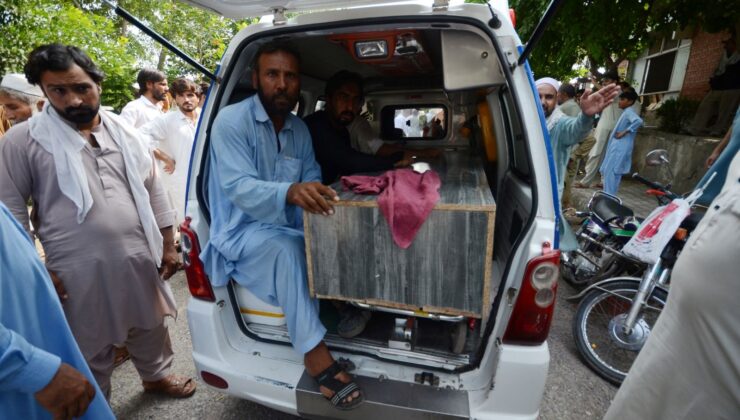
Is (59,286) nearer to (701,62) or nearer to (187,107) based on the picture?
(187,107)

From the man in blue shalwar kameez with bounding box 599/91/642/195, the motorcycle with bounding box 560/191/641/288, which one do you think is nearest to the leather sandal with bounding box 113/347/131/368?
the motorcycle with bounding box 560/191/641/288

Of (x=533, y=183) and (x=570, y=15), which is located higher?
(x=570, y=15)

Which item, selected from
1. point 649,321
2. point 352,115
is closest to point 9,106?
point 352,115

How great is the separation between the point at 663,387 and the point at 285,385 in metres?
1.39

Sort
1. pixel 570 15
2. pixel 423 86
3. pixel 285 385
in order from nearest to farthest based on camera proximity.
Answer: pixel 285 385 → pixel 423 86 → pixel 570 15

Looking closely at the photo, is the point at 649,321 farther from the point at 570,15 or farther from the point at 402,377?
the point at 570,15

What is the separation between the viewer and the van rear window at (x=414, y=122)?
12.5 feet

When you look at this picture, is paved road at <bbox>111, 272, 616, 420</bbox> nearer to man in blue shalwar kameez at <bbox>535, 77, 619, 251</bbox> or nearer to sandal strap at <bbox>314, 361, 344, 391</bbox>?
sandal strap at <bbox>314, 361, 344, 391</bbox>

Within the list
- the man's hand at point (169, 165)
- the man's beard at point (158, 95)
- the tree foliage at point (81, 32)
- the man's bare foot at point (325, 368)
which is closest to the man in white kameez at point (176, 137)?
the man's hand at point (169, 165)

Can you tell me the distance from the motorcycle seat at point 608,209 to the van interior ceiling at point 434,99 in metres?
1.06

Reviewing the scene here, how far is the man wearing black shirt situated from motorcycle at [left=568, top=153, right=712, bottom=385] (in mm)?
1679

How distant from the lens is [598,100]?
2270mm

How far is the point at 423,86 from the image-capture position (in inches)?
144

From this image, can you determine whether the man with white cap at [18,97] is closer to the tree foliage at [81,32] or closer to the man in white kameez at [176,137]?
the man in white kameez at [176,137]
